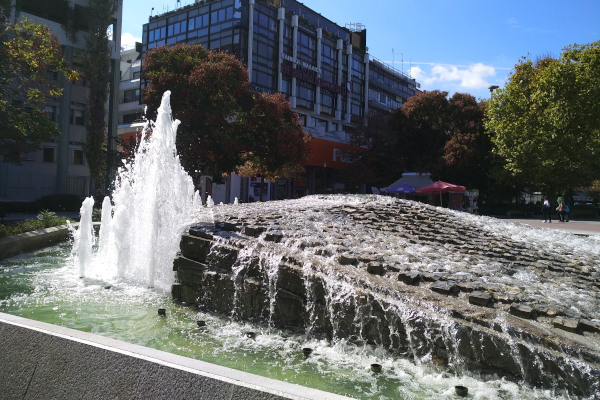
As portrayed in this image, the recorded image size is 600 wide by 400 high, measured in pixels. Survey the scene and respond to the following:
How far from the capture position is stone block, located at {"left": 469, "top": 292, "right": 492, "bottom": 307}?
155 inches

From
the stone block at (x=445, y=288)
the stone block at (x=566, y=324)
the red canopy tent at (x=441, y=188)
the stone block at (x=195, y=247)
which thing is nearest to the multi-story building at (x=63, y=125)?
the red canopy tent at (x=441, y=188)

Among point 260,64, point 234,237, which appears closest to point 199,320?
point 234,237

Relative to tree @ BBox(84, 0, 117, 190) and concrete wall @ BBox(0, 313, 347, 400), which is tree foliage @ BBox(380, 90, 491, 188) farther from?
concrete wall @ BBox(0, 313, 347, 400)

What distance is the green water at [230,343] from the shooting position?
3.53 meters

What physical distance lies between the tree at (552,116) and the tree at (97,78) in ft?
66.5

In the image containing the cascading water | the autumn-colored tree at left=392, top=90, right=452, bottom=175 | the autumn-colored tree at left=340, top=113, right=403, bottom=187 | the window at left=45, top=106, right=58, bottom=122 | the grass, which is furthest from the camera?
the autumn-colored tree at left=340, top=113, right=403, bottom=187

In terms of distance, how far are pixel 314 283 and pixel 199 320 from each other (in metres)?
1.49

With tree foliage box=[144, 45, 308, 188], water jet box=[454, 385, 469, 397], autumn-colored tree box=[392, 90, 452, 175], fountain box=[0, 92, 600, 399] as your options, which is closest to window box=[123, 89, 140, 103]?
autumn-colored tree box=[392, 90, 452, 175]

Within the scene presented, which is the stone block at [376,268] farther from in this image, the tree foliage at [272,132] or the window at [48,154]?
the window at [48,154]

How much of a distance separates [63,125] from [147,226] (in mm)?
21135

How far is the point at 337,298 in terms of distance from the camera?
4422 millimetres

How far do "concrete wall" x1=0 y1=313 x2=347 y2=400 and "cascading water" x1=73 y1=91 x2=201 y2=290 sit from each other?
377 centimetres

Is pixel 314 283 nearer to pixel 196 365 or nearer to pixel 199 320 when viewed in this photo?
pixel 199 320

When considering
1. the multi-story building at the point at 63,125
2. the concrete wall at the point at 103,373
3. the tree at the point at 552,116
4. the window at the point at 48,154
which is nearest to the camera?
the concrete wall at the point at 103,373
